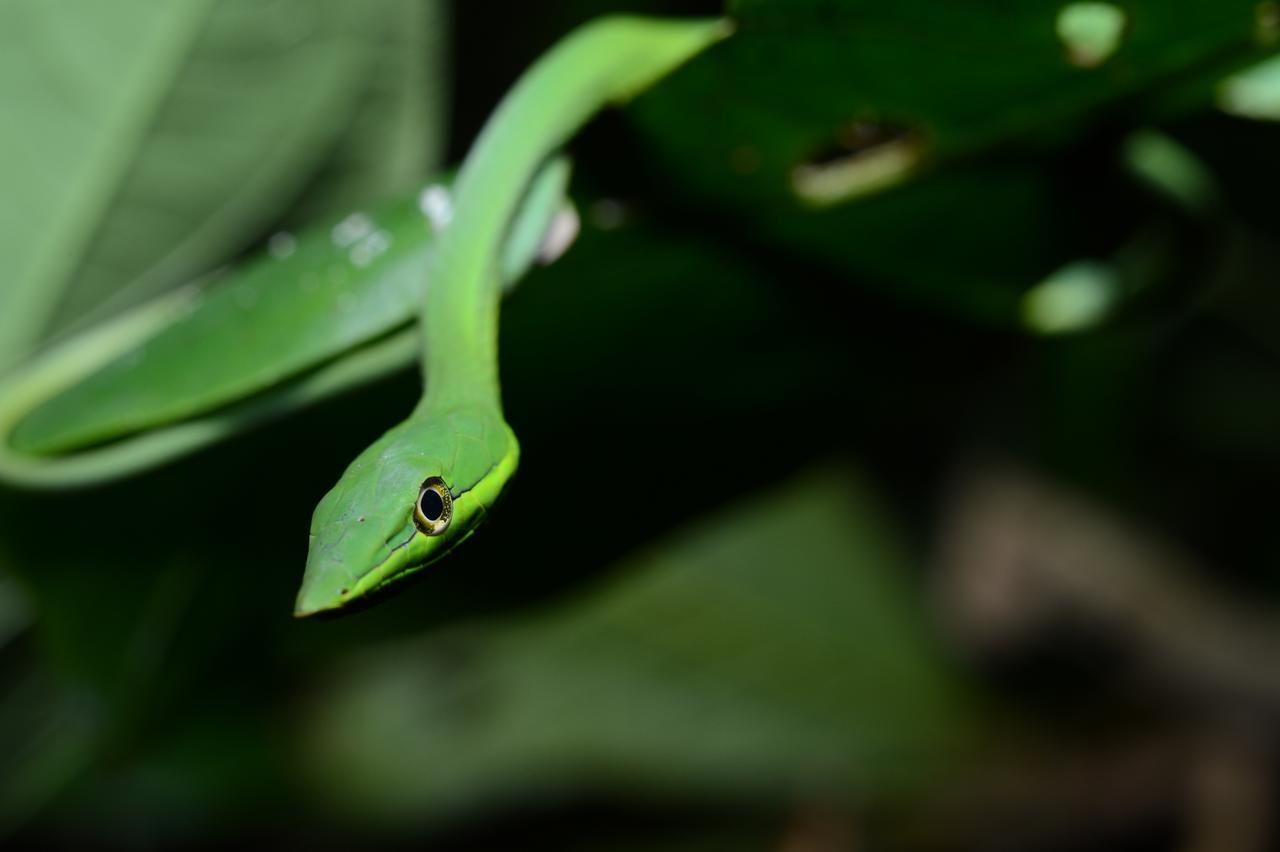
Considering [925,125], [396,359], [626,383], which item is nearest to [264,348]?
[396,359]

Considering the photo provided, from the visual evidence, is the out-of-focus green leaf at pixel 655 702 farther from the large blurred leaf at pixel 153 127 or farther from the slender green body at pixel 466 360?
the slender green body at pixel 466 360

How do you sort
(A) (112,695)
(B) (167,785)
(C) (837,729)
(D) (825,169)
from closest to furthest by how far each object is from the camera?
1. (D) (825,169)
2. (A) (112,695)
3. (B) (167,785)
4. (C) (837,729)

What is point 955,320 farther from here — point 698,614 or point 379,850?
point 379,850

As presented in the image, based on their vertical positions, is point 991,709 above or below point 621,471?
above

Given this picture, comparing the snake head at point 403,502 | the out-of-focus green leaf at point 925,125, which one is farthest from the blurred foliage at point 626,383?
the snake head at point 403,502

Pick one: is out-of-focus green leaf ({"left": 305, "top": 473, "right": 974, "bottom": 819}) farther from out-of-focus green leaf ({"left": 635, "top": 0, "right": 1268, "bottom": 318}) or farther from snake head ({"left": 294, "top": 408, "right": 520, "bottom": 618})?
snake head ({"left": 294, "top": 408, "right": 520, "bottom": 618})

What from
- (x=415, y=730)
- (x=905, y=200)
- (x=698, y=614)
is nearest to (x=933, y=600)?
(x=698, y=614)
